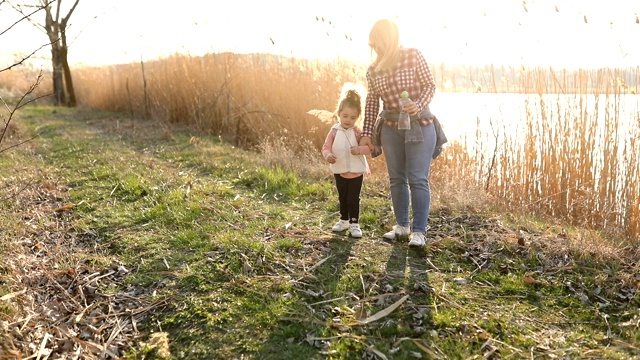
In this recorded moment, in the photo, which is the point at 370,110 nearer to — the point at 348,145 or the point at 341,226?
the point at 348,145

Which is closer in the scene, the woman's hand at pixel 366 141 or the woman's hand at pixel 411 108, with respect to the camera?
the woman's hand at pixel 411 108

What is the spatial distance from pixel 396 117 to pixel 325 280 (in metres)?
1.28

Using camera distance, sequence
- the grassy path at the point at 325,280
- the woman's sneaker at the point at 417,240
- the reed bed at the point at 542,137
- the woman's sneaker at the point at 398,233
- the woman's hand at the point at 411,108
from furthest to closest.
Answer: the reed bed at the point at 542,137
the woman's sneaker at the point at 398,233
the woman's sneaker at the point at 417,240
the woman's hand at the point at 411,108
the grassy path at the point at 325,280

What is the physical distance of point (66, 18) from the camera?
1664cm

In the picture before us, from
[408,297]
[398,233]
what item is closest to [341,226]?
[398,233]

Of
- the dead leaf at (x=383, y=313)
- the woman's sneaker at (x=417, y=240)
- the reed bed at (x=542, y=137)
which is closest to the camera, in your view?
the dead leaf at (x=383, y=313)

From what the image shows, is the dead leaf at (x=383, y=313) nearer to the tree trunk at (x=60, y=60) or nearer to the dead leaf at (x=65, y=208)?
the dead leaf at (x=65, y=208)

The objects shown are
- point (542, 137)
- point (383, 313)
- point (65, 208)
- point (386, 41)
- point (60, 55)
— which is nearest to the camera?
point (383, 313)

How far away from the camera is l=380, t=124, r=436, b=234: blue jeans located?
380 cm

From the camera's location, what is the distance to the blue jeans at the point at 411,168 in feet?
12.5

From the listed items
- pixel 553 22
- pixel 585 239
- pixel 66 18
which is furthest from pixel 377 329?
pixel 66 18

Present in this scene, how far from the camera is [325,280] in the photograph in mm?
3525

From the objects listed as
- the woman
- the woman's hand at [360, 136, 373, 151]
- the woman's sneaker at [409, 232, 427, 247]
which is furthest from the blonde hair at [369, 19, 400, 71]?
the woman's sneaker at [409, 232, 427, 247]

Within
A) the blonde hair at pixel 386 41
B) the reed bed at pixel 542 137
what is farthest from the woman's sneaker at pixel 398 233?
the reed bed at pixel 542 137
